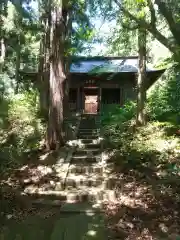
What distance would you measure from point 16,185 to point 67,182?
120 cm

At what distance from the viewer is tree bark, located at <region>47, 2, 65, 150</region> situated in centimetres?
867

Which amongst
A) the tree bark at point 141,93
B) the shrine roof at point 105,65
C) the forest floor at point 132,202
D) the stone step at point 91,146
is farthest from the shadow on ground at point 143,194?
the shrine roof at point 105,65

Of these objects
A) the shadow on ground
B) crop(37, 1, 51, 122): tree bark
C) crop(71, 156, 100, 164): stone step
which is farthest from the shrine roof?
the shadow on ground

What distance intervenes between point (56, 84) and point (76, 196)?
3776 mm

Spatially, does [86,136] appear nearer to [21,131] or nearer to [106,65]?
[21,131]

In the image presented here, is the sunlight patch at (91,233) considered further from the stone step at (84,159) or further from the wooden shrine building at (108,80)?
the wooden shrine building at (108,80)

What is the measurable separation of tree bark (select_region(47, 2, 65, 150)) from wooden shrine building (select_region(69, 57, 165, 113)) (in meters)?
7.68

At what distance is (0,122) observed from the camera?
466 centimetres

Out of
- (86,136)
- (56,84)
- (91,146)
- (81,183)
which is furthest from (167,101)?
(81,183)

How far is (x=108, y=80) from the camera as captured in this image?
1823 cm

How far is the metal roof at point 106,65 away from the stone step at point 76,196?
1001 cm

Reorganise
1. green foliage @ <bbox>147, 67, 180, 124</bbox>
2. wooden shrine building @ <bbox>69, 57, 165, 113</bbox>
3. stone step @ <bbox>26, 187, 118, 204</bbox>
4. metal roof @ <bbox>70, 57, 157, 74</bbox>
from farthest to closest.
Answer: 1. wooden shrine building @ <bbox>69, 57, 165, 113</bbox>
2. metal roof @ <bbox>70, 57, 157, 74</bbox>
3. green foliage @ <bbox>147, 67, 180, 124</bbox>
4. stone step @ <bbox>26, 187, 118, 204</bbox>

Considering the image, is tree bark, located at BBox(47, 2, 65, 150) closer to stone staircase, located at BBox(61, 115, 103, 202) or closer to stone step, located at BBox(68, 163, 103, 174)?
stone staircase, located at BBox(61, 115, 103, 202)

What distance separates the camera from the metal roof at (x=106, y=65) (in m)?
16.8
